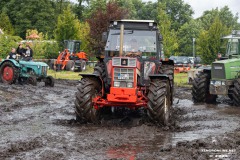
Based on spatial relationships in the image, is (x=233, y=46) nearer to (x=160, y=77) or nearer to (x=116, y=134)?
(x=160, y=77)

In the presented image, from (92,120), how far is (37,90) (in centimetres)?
954

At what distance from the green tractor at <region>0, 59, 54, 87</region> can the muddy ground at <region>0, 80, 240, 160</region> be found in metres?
5.76

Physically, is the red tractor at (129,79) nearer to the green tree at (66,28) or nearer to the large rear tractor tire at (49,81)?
the large rear tractor tire at (49,81)

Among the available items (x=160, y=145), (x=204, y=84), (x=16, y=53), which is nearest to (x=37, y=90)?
(x=16, y=53)

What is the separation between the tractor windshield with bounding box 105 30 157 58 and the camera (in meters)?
12.9

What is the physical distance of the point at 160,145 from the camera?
957cm

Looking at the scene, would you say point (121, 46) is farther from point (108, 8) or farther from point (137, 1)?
point (137, 1)

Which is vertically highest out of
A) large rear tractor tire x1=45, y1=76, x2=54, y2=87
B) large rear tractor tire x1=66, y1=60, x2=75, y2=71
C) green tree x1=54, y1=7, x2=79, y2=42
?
green tree x1=54, y1=7, x2=79, y2=42

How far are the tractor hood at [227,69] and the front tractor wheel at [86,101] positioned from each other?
21.6ft

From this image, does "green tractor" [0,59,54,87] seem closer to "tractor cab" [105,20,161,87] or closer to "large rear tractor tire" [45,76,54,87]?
"large rear tractor tire" [45,76,54,87]

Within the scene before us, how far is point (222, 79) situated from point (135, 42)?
17.1ft

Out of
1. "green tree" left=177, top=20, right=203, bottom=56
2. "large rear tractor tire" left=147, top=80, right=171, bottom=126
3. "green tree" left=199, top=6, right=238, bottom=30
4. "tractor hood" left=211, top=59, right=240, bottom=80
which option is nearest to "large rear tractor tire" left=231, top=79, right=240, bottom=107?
"tractor hood" left=211, top=59, right=240, bottom=80

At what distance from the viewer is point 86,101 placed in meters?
11.6

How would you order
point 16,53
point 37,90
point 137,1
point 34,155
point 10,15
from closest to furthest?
1. point 34,155
2. point 37,90
3. point 16,53
4. point 10,15
5. point 137,1
